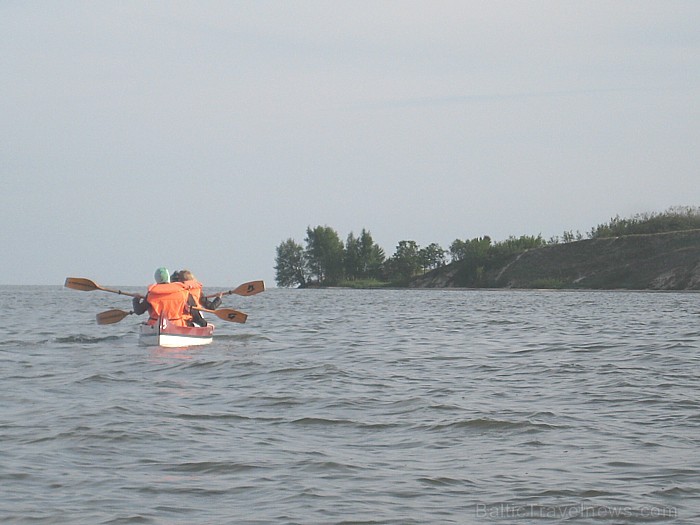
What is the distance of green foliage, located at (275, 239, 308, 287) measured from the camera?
510ft

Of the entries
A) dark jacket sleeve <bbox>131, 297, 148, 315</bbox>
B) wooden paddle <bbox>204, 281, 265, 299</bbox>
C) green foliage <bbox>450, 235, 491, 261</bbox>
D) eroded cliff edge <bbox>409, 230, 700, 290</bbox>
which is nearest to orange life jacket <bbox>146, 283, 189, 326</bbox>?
dark jacket sleeve <bbox>131, 297, 148, 315</bbox>

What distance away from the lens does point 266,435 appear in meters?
10.9

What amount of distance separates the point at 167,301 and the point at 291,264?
13457 centimetres

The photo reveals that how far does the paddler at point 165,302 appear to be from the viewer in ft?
70.9

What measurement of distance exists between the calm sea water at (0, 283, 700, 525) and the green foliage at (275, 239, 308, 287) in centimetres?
13428

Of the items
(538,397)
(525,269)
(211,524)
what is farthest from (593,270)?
(211,524)

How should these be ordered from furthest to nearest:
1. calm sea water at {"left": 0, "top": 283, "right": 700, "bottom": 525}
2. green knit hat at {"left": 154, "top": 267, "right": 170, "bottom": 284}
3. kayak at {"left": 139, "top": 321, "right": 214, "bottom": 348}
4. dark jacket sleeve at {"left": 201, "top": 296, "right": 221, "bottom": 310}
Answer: dark jacket sleeve at {"left": 201, "top": 296, "right": 221, "bottom": 310}, green knit hat at {"left": 154, "top": 267, "right": 170, "bottom": 284}, kayak at {"left": 139, "top": 321, "right": 214, "bottom": 348}, calm sea water at {"left": 0, "top": 283, "right": 700, "bottom": 525}

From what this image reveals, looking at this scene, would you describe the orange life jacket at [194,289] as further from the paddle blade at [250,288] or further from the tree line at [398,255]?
the tree line at [398,255]

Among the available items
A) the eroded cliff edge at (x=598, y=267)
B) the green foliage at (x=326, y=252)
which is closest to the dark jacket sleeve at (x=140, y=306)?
the eroded cliff edge at (x=598, y=267)

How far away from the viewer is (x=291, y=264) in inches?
6152

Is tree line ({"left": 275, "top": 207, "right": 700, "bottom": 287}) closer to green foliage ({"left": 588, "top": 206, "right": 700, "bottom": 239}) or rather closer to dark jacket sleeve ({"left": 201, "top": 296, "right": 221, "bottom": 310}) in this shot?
green foliage ({"left": 588, "top": 206, "right": 700, "bottom": 239})

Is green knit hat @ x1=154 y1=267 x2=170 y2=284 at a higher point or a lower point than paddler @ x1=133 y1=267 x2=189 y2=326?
higher

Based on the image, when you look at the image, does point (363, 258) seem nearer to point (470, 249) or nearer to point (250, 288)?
point (470, 249)

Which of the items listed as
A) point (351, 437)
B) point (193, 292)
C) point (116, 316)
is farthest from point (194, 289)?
point (351, 437)
